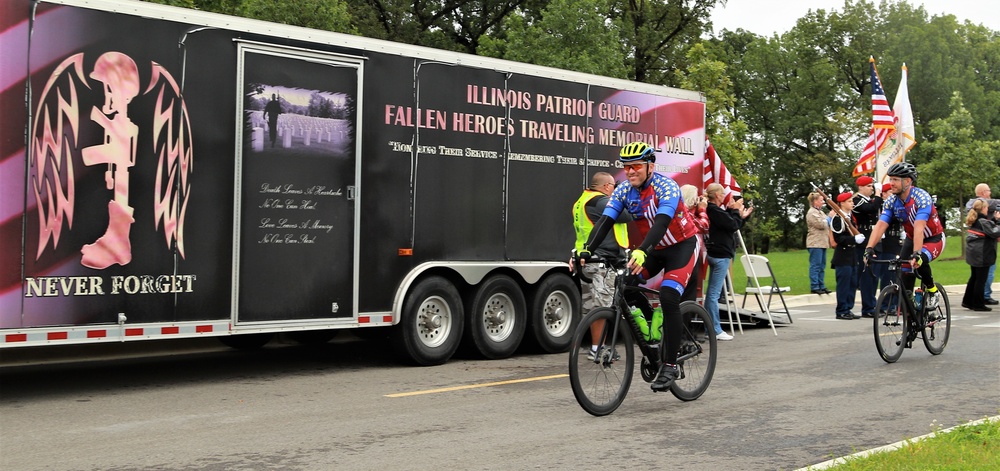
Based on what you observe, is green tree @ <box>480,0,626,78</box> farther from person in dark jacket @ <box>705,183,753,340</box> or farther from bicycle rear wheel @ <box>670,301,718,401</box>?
bicycle rear wheel @ <box>670,301,718,401</box>

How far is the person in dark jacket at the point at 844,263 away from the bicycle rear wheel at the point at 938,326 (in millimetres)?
5008

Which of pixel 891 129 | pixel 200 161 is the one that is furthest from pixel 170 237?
pixel 891 129

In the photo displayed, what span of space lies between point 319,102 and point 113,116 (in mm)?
2054

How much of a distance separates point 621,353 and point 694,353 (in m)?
1.03

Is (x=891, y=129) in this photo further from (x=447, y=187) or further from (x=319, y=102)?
(x=319, y=102)

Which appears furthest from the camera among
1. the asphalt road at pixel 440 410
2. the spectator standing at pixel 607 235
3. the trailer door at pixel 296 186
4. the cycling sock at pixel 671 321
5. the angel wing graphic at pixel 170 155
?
the spectator standing at pixel 607 235

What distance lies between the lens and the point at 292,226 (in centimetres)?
1027

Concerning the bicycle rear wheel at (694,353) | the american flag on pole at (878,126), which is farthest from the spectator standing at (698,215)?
the american flag on pole at (878,126)

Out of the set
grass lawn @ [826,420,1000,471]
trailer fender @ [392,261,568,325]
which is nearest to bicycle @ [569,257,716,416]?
grass lawn @ [826,420,1000,471]

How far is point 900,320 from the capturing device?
11484 mm

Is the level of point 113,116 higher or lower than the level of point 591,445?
higher

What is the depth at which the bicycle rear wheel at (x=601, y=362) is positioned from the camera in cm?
787

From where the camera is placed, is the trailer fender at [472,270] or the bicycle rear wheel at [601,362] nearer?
the bicycle rear wheel at [601,362]

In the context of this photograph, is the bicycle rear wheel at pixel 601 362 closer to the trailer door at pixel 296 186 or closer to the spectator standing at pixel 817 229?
the trailer door at pixel 296 186
